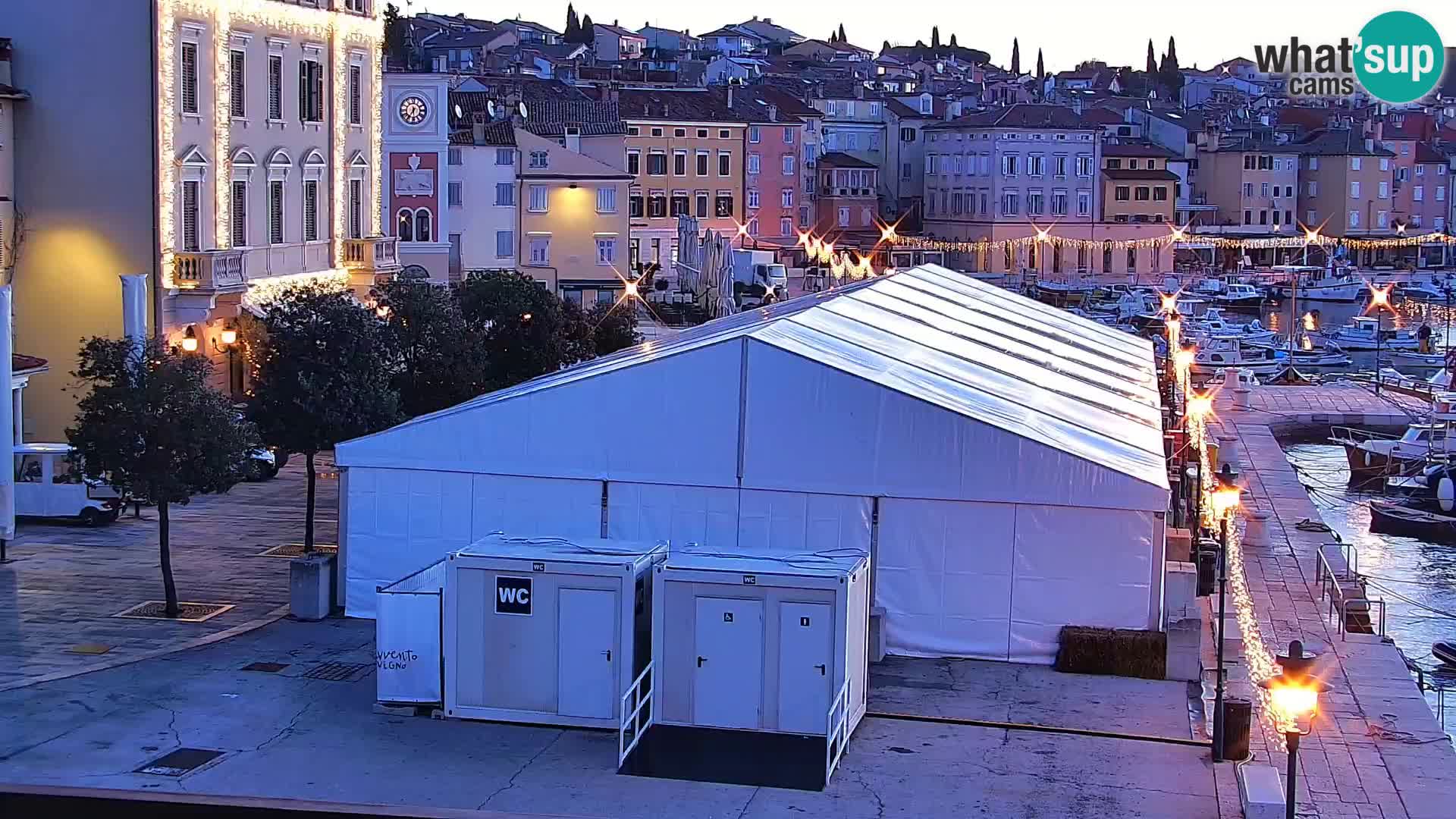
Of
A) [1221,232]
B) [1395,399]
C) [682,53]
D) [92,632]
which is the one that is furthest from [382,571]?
[682,53]

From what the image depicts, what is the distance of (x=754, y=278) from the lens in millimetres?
72312

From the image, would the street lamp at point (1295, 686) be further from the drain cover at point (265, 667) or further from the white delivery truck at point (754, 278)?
the white delivery truck at point (754, 278)

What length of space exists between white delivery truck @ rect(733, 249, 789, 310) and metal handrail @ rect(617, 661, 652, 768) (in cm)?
4675

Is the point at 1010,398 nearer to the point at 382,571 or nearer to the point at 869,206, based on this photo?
the point at 382,571

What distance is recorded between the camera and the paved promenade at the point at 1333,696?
15.7m

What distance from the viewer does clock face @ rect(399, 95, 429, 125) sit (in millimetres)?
54719

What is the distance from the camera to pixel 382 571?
2066 cm

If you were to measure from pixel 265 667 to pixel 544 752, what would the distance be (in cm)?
388

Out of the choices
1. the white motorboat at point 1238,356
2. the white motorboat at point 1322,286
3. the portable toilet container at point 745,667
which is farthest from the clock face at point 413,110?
the white motorboat at point 1322,286

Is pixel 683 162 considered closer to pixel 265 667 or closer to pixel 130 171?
pixel 130 171

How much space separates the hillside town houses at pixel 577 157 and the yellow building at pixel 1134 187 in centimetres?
17

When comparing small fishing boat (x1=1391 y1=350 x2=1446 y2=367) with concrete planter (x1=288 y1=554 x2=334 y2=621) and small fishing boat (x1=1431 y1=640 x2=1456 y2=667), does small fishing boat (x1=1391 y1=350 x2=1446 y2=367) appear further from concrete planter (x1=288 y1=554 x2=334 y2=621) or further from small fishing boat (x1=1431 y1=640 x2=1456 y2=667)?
concrete planter (x1=288 y1=554 x2=334 y2=621)

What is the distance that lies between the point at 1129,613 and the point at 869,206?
3404 inches

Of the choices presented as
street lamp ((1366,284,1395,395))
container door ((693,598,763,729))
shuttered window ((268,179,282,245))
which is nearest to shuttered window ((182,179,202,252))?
shuttered window ((268,179,282,245))
